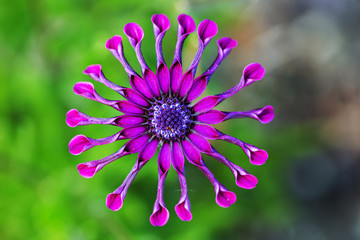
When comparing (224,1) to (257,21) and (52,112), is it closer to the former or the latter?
(257,21)

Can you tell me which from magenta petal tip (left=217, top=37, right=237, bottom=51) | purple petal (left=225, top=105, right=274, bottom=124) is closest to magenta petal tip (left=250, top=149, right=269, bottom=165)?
purple petal (left=225, top=105, right=274, bottom=124)

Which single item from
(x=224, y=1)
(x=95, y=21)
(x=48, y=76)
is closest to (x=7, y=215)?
(x=48, y=76)

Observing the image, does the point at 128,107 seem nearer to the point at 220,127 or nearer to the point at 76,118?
the point at 76,118

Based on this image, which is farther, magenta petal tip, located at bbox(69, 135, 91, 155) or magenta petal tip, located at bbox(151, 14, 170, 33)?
magenta petal tip, located at bbox(151, 14, 170, 33)

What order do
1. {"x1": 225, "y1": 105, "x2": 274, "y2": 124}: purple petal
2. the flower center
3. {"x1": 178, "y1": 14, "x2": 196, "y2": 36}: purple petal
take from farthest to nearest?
the flower center < {"x1": 178, "y1": 14, "x2": 196, "y2": 36}: purple petal < {"x1": 225, "y1": 105, "x2": 274, "y2": 124}: purple petal

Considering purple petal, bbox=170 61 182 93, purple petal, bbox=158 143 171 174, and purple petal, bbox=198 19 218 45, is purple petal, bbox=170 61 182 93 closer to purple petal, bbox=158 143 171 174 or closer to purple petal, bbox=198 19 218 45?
purple petal, bbox=198 19 218 45

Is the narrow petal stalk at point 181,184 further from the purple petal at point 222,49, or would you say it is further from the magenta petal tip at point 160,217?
the purple petal at point 222,49

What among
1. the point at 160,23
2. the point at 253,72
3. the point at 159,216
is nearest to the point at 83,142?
the point at 159,216

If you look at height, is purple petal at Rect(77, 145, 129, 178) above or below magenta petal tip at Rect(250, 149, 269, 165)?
above
